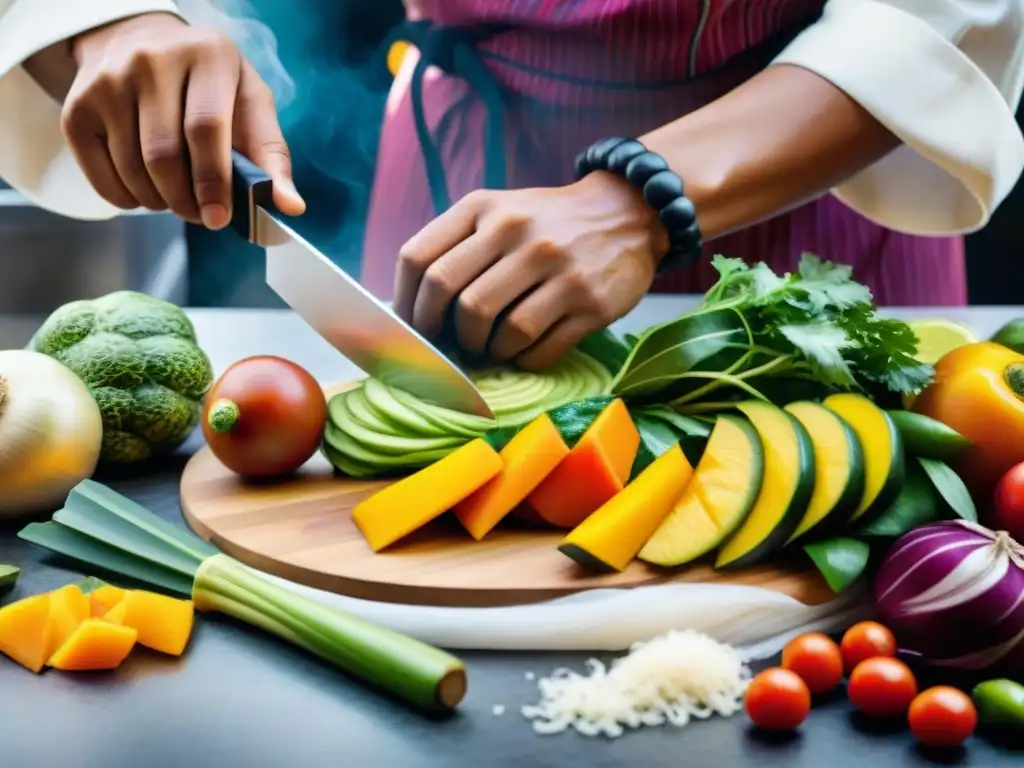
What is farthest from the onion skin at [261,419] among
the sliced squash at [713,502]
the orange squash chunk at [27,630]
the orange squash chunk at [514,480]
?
the sliced squash at [713,502]

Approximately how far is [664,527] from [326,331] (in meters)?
0.62

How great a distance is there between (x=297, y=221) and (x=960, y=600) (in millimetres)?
2951

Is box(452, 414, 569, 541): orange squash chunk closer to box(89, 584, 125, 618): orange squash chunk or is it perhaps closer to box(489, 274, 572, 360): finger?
box(489, 274, 572, 360): finger

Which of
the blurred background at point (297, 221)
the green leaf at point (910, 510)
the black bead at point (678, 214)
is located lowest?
the blurred background at point (297, 221)

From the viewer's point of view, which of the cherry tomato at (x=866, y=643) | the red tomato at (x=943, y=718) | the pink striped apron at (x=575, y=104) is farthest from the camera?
the pink striped apron at (x=575, y=104)

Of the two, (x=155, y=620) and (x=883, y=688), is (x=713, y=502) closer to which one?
(x=883, y=688)

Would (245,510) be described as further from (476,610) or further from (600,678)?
(600,678)

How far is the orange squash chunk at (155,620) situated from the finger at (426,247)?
0.60 metres

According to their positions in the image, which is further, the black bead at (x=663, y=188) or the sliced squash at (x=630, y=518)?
the black bead at (x=663, y=188)

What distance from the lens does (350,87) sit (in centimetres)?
322

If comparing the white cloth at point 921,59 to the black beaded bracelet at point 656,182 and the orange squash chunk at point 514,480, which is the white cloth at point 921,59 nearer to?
the black beaded bracelet at point 656,182

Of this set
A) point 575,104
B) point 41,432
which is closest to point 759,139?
point 575,104

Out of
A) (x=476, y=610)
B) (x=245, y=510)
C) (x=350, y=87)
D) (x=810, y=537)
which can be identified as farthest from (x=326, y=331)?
(x=350, y=87)

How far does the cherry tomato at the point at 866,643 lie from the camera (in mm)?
1125
